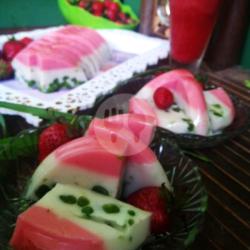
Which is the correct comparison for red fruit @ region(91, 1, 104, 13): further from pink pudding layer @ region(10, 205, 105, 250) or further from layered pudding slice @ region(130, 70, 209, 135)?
pink pudding layer @ region(10, 205, 105, 250)

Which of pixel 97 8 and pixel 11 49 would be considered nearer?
pixel 11 49

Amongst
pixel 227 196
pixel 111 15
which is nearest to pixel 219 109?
pixel 227 196

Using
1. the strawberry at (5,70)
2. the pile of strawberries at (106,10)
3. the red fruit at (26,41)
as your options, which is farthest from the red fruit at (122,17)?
the strawberry at (5,70)

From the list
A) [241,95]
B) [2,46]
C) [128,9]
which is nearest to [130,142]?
[241,95]

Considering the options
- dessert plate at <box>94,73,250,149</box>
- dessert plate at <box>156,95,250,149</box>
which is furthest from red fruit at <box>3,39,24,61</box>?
dessert plate at <box>156,95,250,149</box>

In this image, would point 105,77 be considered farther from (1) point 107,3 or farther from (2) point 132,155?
(1) point 107,3

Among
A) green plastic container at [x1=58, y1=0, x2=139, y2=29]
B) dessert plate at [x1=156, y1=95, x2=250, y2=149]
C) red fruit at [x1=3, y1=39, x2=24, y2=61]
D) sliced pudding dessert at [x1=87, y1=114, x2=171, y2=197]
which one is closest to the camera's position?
sliced pudding dessert at [x1=87, y1=114, x2=171, y2=197]
